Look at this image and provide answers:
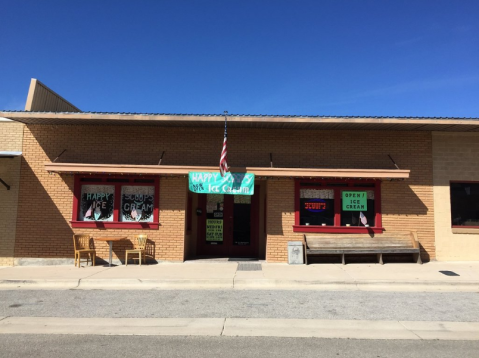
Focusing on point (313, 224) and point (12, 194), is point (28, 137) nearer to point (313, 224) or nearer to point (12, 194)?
point (12, 194)

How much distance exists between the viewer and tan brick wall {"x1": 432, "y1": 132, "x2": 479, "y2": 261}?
1200cm

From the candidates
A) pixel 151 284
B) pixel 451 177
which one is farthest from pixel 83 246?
pixel 451 177

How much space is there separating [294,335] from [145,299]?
11.7ft

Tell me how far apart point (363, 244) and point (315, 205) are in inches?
71.7

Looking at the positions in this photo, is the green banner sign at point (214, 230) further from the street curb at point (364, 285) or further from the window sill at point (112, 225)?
the street curb at point (364, 285)

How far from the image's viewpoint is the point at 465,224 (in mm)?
12227

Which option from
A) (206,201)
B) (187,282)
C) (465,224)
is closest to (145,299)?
(187,282)

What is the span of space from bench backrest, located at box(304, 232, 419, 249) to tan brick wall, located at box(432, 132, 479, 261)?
107 cm

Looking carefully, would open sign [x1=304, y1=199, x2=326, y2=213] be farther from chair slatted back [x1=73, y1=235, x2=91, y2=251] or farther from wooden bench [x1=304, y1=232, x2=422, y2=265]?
chair slatted back [x1=73, y1=235, x2=91, y2=251]

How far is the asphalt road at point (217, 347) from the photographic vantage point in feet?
16.3

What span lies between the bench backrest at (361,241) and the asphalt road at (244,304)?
317 centimetres

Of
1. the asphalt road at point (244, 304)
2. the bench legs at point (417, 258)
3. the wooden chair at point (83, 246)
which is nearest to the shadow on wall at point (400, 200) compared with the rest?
the bench legs at point (417, 258)

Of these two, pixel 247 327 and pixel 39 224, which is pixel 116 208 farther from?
pixel 247 327

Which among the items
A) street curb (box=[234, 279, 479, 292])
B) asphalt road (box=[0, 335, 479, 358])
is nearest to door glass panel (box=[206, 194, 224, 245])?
street curb (box=[234, 279, 479, 292])
